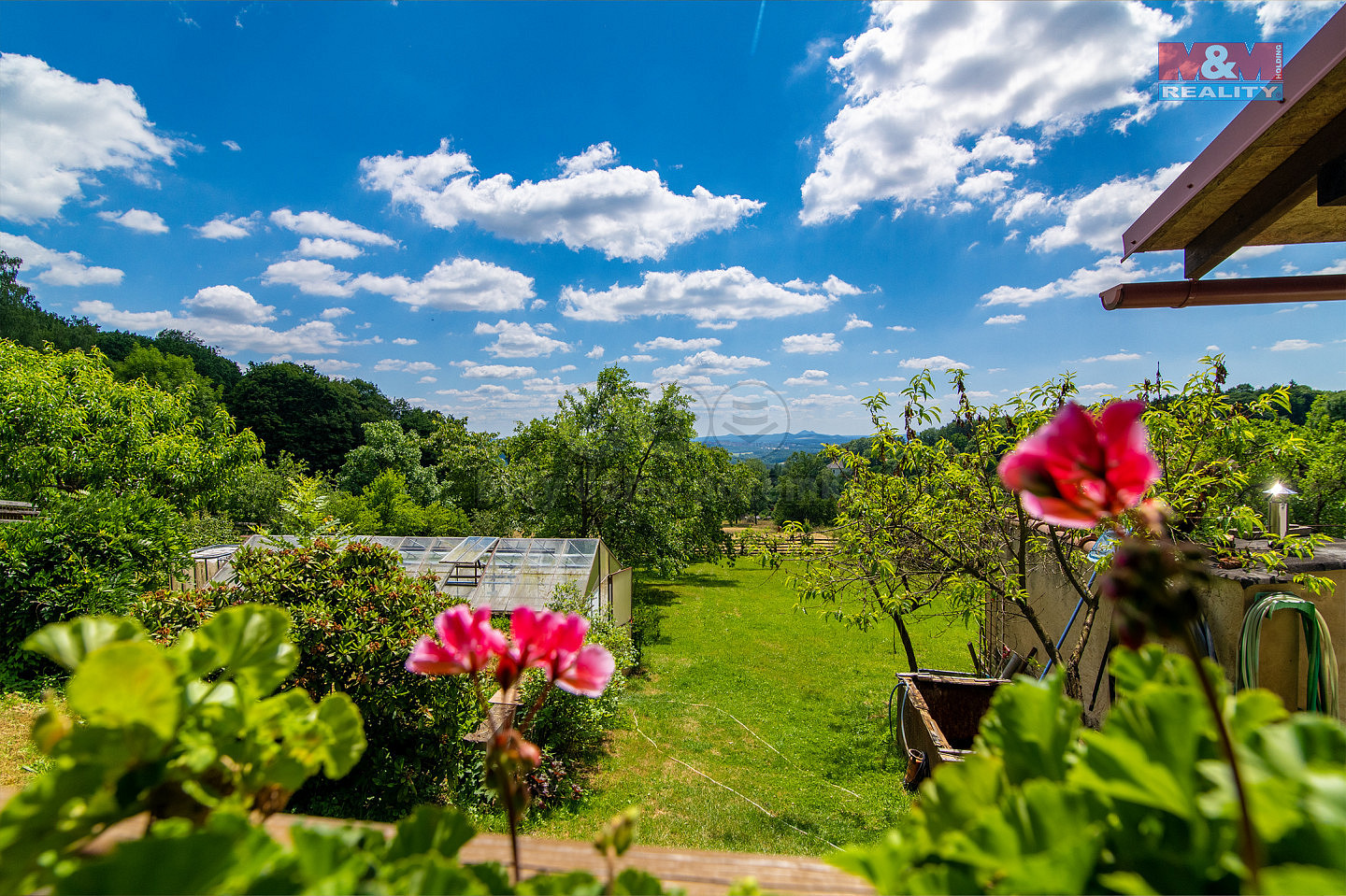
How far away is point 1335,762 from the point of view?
1.76 ft

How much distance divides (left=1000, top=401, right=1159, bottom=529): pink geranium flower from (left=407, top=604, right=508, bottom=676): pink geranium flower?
66 centimetres

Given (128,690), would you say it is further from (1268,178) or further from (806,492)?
(806,492)

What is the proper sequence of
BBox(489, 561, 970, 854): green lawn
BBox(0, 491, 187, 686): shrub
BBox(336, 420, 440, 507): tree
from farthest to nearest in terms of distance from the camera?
1. BBox(336, 420, 440, 507): tree
2. BBox(0, 491, 187, 686): shrub
3. BBox(489, 561, 970, 854): green lawn

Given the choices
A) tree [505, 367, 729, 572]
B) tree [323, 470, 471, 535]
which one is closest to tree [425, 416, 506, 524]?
tree [323, 470, 471, 535]

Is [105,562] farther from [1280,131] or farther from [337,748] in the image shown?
[1280,131]

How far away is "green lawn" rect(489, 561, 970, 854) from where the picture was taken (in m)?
5.51

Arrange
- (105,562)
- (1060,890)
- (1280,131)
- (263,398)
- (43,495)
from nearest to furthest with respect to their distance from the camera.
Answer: (1060,890)
(1280,131)
(105,562)
(43,495)
(263,398)

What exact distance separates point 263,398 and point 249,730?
53267 millimetres

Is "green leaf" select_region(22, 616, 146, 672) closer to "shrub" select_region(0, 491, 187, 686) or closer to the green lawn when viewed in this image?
the green lawn

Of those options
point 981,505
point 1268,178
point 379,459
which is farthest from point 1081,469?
point 379,459

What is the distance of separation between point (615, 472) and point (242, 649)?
49.1 feet

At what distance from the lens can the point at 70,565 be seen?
21.5 ft

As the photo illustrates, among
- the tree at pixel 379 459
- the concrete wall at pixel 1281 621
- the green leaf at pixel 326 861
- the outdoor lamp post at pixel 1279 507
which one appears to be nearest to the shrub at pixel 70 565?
the green leaf at pixel 326 861

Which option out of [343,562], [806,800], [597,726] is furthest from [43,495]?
[806,800]
